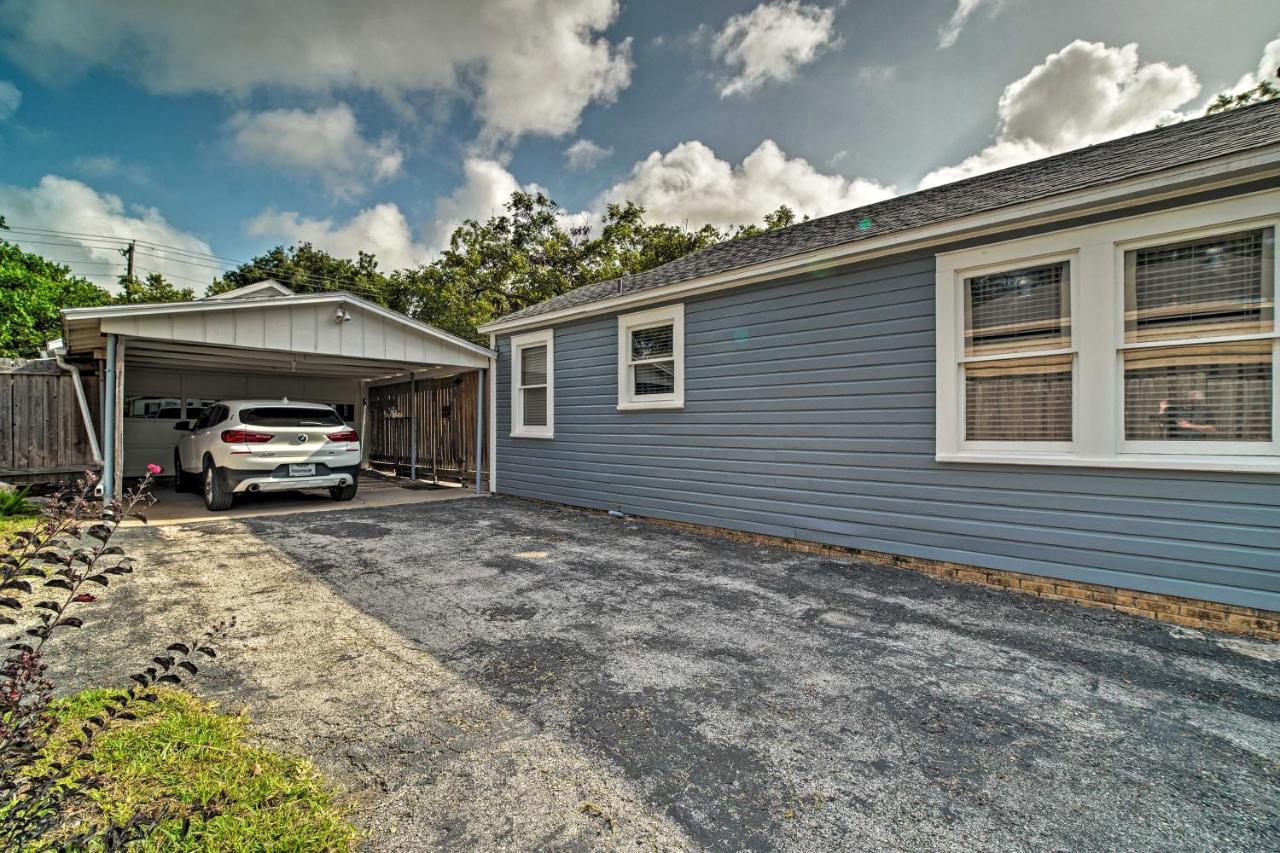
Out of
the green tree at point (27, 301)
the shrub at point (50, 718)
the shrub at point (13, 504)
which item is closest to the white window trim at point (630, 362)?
the shrub at point (50, 718)

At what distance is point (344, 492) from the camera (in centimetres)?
871

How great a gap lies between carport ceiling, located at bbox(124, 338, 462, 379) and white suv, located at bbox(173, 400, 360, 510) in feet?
3.27

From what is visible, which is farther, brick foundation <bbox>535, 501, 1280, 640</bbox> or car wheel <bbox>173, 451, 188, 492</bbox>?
car wheel <bbox>173, 451, 188, 492</bbox>

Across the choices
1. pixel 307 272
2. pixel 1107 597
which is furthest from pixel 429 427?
pixel 307 272

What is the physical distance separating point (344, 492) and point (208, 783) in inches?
302

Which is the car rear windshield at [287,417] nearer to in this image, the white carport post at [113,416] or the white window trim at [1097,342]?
the white carport post at [113,416]

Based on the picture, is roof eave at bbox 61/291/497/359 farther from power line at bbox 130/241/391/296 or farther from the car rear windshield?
power line at bbox 130/241/391/296

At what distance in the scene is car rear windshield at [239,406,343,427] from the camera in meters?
7.38

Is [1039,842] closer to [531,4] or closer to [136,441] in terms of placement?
[531,4]

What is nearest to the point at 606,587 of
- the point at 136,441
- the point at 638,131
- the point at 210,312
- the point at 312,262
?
the point at 210,312

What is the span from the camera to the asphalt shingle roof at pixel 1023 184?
383cm

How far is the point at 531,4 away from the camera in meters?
7.35

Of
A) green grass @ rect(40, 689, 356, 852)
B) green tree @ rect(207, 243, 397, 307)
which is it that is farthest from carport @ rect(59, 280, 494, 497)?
green tree @ rect(207, 243, 397, 307)

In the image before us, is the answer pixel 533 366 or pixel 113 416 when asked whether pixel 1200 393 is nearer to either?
pixel 533 366
